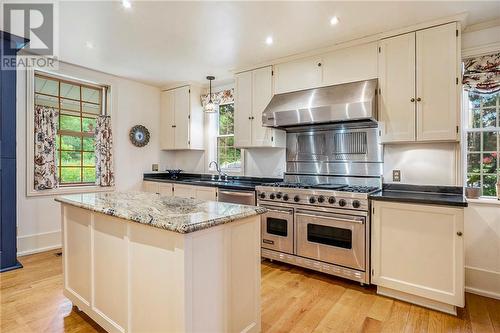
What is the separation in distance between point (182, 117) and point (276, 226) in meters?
2.65

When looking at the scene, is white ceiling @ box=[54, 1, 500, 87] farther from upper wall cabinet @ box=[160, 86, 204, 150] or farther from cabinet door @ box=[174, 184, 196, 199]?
cabinet door @ box=[174, 184, 196, 199]

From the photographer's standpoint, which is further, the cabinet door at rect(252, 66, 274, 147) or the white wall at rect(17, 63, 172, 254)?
the cabinet door at rect(252, 66, 274, 147)

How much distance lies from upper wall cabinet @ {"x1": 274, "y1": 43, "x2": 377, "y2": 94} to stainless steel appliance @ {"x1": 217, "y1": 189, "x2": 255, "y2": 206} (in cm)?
139

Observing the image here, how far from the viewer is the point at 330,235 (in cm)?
289

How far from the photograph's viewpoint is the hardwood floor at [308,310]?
2.10 metres

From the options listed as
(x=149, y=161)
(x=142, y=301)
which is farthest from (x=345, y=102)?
(x=149, y=161)

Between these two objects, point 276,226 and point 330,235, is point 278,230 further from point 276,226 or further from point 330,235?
point 330,235

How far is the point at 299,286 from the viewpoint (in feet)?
9.12

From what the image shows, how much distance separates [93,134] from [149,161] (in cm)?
104

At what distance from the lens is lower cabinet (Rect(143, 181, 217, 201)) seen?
394cm

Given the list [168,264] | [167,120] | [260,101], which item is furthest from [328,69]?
[167,120]

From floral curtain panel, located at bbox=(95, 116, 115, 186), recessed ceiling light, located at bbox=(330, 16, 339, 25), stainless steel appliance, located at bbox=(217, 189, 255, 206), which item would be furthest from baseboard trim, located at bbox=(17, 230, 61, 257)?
recessed ceiling light, located at bbox=(330, 16, 339, 25)

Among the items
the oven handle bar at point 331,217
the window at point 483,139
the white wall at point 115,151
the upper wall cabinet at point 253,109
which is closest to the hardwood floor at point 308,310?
the oven handle bar at point 331,217

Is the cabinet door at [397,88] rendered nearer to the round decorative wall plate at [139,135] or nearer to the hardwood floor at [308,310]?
the hardwood floor at [308,310]
